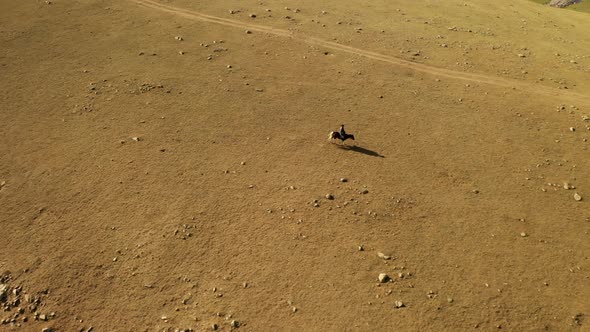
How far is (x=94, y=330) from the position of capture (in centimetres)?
940

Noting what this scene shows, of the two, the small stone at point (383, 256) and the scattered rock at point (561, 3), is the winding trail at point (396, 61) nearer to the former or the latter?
the small stone at point (383, 256)

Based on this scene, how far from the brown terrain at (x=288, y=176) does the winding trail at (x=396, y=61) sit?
13 cm

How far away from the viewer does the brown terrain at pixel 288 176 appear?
10.0 metres

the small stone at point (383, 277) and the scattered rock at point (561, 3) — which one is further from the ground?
the scattered rock at point (561, 3)

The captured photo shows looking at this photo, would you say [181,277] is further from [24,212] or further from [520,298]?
[520,298]

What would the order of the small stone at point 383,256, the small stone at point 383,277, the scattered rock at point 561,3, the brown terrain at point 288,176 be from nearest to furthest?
the brown terrain at point 288,176 < the small stone at point 383,277 < the small stone at point 383,256 < the scattered rock at point 561,3

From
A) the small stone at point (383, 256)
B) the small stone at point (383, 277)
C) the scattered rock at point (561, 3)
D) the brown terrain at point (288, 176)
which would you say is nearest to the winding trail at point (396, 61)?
the brown terrain at point (288, 176)

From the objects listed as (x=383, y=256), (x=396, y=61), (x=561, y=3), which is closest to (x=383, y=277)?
(x=383, y=256)

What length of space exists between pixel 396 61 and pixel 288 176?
33.6 ft

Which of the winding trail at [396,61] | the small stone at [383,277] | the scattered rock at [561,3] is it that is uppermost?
the scattered rock at [561,3]

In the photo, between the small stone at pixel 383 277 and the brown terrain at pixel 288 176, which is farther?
the small stone at pixel 383 277

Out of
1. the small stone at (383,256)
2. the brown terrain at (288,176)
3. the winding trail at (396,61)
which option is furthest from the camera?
the winding trail at (396,61)

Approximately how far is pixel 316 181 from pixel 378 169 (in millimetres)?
2267

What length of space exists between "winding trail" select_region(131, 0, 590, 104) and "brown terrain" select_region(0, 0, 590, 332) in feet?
0.42
